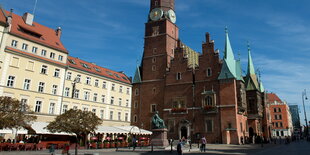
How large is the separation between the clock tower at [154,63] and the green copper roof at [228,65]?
10794 millimetres

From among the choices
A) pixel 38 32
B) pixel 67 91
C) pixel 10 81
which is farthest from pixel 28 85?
pixel 38 32

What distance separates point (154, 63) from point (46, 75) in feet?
72.8

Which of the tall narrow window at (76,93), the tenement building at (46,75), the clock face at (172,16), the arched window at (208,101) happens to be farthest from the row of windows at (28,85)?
the clock face at (172,16)

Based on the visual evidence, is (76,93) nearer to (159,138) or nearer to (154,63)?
(159,138)

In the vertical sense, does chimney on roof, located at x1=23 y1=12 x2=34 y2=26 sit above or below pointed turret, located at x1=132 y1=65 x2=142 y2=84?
above

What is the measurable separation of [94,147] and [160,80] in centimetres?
2317

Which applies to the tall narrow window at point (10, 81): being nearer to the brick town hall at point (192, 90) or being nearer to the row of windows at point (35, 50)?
the row of windows at point (35, 50)

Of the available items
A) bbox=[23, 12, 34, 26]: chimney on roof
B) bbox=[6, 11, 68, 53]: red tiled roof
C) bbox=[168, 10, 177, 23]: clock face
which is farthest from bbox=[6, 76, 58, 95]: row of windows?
bbox=[168, 10, 177, 23]: clock face

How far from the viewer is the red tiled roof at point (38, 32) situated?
33.8 metres

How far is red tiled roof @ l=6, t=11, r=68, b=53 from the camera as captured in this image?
33812 mm

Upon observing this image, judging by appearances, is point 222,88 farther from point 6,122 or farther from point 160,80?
point 6,122

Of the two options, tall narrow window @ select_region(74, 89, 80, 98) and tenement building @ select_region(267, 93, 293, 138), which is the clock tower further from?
tenement building @ select_region(267, 93, 293, 138)

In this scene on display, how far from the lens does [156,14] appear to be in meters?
53.8

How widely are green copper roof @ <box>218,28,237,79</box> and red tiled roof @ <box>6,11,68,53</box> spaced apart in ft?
85.9
